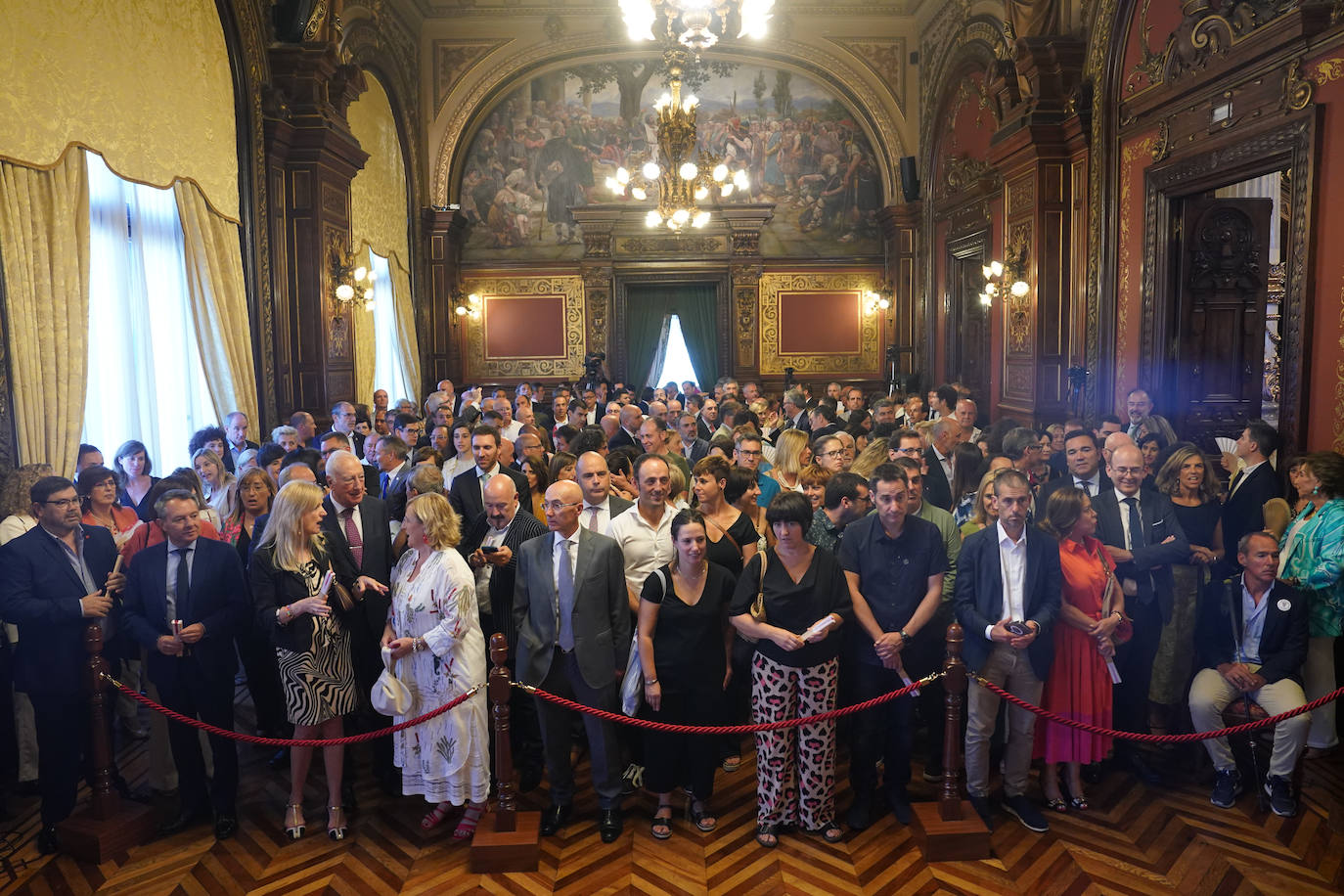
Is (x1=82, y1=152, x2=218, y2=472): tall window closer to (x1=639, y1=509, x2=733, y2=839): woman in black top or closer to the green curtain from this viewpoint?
(x1=639, y1=509, x2=733, y2=839): woman in black top

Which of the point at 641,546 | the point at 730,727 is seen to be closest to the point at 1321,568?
the point at 730,727

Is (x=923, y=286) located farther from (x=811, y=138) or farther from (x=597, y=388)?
(x=597, y=388)

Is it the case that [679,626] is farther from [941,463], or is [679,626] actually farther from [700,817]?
[941,463]

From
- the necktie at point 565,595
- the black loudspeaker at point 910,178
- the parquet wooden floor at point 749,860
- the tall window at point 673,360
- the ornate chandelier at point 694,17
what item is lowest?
the parquet wooden floor at point 749,860

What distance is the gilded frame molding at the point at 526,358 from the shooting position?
58.0 feet

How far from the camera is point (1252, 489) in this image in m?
5.48

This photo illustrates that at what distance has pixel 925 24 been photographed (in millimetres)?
15883

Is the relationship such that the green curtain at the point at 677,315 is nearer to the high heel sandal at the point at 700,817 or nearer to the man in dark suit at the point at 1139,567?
the man in dark suit at the point at 1139,567

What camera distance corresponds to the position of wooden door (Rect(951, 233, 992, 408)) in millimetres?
13383

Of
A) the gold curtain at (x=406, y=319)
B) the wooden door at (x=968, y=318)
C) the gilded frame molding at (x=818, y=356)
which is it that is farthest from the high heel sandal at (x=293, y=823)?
the gilded frame molding at (x=818, y=356)

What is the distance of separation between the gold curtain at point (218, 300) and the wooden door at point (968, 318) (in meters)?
9.45

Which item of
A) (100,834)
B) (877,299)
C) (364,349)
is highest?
(877,299)

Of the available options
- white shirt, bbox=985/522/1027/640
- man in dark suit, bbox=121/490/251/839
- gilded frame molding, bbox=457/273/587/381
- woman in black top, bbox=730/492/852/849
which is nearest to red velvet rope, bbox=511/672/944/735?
woman in black top, bbox=730/492/852/849

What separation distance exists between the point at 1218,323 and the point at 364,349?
33.9 ft
